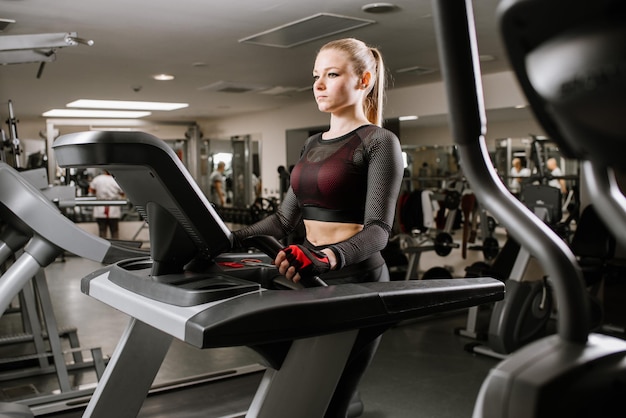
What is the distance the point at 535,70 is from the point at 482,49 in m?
5.83

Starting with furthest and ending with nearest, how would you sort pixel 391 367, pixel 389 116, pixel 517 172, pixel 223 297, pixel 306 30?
pixel 389 116 → pixel 517 172 → pixel 306 30 → pixel 391 367 → pixel 223 297

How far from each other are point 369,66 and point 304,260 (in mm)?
726

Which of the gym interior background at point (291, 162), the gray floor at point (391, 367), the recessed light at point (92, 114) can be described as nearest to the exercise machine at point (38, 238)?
the gym interior background at point (291, 162)

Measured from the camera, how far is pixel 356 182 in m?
1.61

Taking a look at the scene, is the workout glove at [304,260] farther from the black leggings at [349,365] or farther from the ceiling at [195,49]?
the ceiling at [195,49]

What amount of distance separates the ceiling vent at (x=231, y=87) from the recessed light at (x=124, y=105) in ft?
6.33

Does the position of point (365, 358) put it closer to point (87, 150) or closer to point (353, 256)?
point (353, 256)

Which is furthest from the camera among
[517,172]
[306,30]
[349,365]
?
[517,172]

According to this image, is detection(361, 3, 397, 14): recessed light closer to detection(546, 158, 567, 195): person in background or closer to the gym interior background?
the gym interior background

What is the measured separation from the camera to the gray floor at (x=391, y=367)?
3.24 meters

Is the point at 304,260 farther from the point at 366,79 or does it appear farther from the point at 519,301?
the point at 519,301

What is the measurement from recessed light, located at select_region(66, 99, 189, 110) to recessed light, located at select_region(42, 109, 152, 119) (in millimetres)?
632

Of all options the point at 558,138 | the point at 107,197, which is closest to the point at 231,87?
the point at 107,197

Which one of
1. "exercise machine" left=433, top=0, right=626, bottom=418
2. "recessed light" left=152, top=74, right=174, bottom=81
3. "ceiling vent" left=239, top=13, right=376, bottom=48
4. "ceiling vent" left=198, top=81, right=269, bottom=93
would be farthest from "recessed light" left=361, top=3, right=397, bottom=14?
"exercise machine" left=433, top=0, right=626, bottom=418
